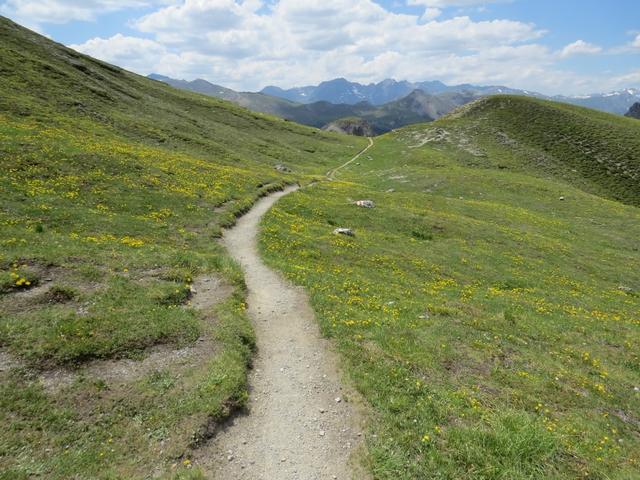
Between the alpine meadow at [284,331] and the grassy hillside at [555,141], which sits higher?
the grassy hillside at [555,141]

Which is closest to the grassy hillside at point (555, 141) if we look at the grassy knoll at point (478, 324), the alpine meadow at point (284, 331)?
the grassy knoll at point (478, 324)

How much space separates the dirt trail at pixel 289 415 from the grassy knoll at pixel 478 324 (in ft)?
3.20

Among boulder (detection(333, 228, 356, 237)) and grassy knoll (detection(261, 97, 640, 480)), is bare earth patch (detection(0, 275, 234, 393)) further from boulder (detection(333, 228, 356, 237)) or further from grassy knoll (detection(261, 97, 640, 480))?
boulder (detection(333, 228, 356, 237))

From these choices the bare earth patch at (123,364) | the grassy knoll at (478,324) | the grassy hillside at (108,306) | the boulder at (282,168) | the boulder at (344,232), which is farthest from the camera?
the boulder at (282,168)

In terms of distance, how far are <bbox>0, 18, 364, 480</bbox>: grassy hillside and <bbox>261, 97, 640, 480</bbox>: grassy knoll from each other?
545cm

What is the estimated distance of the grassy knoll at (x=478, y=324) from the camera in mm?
11875

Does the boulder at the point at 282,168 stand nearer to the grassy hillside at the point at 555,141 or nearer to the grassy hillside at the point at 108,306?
the grassy hillside at the point at 108,306

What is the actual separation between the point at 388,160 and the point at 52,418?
88.6 m

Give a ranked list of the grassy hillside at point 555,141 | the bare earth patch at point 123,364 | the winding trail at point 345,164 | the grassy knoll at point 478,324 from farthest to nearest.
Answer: the grassy hillside at point 555,141, the winding trail at point 345,164, the bare earth patch at point 123,364, the grassy knoll at point 478,324

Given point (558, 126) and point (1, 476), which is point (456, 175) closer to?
point (558, 126)

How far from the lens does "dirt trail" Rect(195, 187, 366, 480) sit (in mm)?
11117

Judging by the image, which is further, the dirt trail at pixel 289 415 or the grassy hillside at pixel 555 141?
the grassy hillside at pixel 555 141

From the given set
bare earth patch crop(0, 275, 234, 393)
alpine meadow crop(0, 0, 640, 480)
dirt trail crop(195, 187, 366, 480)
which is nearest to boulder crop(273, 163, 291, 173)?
alpine meadow crop(0, 0, 640, 480)

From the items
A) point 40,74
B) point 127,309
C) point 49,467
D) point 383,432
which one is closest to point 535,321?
point 383,432
